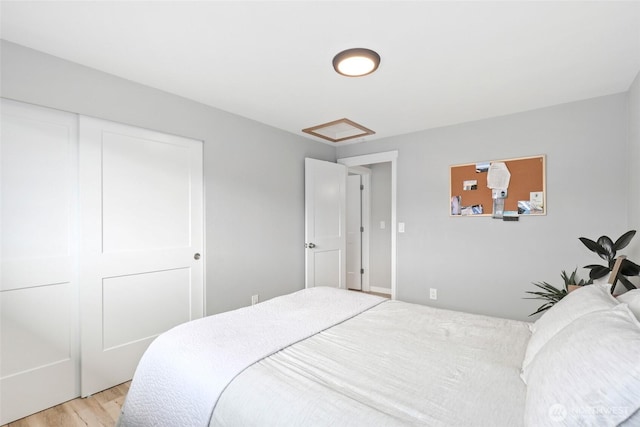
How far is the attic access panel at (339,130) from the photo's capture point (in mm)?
3361

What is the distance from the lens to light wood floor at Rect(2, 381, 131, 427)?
1878 millimetres

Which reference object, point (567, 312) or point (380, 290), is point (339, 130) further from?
point (567, 312)

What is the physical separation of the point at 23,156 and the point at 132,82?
2.96ft

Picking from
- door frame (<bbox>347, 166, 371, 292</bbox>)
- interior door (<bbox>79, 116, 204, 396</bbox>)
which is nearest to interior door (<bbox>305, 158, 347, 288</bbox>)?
door frame (<bbox>347, 166, 371, 292</bbox>)

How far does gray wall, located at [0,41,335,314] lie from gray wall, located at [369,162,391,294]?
1.29 meters

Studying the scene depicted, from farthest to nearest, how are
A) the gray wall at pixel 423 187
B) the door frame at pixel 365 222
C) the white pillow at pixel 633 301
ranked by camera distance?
the door frame at pixel 365 222
the gray wall at pixel 423 187
the white pillow at pixel 633 301

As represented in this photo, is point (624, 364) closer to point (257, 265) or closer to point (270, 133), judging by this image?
point (257, 265)

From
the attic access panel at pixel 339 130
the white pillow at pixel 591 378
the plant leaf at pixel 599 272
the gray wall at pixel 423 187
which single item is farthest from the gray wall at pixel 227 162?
the plant leaf at pixel 599 272

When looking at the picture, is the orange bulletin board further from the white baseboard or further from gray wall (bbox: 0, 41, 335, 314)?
the white baseboard

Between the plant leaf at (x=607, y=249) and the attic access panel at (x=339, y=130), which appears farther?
the attic access panel at (x=339, y=130)

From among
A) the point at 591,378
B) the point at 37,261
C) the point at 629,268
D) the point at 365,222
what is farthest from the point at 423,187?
the point at 37,261

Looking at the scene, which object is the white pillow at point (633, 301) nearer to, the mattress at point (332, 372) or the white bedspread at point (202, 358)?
the mattress at point (332, 372)

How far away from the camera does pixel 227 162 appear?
9.93 ft

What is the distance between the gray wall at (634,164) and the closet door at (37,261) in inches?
160
